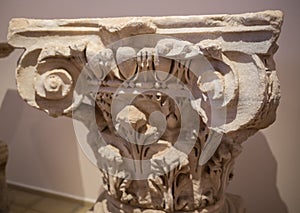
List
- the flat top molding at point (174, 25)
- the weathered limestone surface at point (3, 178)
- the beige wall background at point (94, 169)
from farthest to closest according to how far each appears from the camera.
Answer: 1. the weathered limestone surface at point (3, 178)
2. the beige wall background at point (94, 169)
3. the flat top molding at point (174, 25)

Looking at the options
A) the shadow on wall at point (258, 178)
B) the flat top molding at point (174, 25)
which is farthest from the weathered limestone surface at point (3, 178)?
the shadow on wall at point (258, 178)

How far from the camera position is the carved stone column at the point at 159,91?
0.95m

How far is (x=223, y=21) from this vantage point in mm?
957

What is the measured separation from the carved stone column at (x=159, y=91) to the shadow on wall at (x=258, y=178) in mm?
414

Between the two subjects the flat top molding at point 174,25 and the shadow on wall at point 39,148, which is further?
the shadow on wall at point 39,148

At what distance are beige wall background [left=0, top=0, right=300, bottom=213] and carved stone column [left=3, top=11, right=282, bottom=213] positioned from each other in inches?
16.6

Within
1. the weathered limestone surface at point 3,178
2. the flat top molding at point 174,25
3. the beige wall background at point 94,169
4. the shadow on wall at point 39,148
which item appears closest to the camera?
the flat top molding at point 174,25

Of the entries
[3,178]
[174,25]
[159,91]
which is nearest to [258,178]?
[159,91]

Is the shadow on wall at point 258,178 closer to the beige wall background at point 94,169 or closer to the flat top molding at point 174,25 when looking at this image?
the beige wall background at point 94,169

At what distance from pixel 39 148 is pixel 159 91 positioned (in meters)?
1.36

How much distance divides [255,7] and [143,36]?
2.35 ft

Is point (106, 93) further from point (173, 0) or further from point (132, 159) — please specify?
point (173, 0)

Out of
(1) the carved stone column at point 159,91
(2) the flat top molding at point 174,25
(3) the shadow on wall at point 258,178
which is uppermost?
(2) the flat top molding at point 174,25

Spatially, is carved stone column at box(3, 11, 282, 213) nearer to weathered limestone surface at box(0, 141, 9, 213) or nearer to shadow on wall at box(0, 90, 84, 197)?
weathered limestone surface at box(0, 141, 9, 213)
